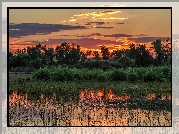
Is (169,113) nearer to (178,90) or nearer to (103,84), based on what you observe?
(178,90)

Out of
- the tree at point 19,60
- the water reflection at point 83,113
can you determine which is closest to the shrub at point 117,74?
the water reflection at point 83,113

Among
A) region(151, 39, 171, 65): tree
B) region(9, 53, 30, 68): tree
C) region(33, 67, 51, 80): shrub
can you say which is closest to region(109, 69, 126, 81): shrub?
region(151, 39, 171, 65): tree

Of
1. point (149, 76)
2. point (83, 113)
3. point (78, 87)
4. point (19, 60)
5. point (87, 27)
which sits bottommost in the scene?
point (83, 113)

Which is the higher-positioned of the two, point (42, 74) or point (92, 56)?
point (92, 56)

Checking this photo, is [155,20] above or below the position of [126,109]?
above

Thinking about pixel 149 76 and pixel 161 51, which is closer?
pixel 161 51

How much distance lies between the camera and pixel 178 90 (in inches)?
308

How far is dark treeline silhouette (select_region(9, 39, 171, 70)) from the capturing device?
7902 mm

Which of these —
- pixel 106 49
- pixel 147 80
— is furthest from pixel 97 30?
pixel 147 80

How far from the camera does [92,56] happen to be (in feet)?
26.0

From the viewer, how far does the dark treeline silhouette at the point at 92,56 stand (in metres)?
7.90

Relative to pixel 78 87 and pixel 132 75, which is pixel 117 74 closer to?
pixel 132 75

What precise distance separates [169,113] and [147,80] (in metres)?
0.44

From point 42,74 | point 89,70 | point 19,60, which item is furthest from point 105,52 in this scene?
point 19,60
